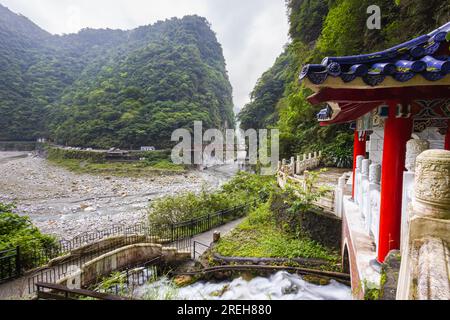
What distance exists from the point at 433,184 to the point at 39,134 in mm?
84132

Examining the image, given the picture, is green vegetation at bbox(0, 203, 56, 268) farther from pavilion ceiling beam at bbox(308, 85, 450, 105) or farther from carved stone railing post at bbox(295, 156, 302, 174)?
carved stone railing post at bbox(295, 156, 302, 174)

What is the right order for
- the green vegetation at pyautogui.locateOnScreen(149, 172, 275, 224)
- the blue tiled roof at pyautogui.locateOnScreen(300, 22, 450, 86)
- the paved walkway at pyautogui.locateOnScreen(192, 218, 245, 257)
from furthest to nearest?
1. the green vegetation at pyautogui.locateOnScreen(149, 172, 275, 224)
2. the paved walkway at pyautogui.locateOnScreen(192, 218, 245, 257)
3. the blue tiled roof at pyautogui.locateOnScreen(300, 22, 450, 86)

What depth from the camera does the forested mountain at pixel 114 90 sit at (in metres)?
55.5

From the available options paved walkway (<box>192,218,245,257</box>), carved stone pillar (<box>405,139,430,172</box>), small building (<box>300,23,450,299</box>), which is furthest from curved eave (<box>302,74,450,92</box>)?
paved walkway (<box>192,218,245,257</box>)

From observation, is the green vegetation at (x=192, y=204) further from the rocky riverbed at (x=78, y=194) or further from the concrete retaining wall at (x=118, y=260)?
the concrete retaining wall at (x=118, y=260)

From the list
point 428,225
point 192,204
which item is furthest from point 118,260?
point 428,225

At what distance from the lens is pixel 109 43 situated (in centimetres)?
11244

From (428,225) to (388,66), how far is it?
1558 mm

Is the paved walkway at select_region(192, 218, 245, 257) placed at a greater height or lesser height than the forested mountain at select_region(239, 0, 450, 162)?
lesser

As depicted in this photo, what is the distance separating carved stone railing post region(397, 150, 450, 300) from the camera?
1514mm

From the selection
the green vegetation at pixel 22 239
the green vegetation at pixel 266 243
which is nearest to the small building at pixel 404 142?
the green vegetation at pixel 266 243

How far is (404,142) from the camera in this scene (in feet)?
10.1

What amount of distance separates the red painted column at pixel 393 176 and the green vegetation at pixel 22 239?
10343mm

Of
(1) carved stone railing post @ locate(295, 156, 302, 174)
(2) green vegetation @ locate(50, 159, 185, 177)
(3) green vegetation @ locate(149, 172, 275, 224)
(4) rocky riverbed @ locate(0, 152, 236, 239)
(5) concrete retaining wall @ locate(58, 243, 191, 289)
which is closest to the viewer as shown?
(5) concrete retaining wall @ locate(58, 243, 191, 289)
